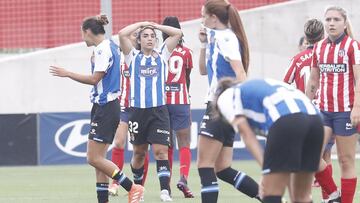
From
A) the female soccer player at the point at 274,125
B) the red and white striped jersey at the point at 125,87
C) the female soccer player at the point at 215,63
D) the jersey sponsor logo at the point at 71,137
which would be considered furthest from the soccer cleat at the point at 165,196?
the jersey sponsor logo at the point at 71,137

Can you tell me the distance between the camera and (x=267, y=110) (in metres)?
7.28

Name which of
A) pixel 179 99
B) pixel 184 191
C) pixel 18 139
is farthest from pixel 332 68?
pixel 18 139

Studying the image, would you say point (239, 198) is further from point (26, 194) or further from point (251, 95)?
point (251, 95)

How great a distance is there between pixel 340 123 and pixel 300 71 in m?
2.38

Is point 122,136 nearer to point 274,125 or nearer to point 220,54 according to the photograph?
point 220,54

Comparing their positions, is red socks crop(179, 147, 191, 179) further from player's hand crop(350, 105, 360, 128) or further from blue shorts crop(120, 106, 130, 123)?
player's hand crop(350, 105, 360, 128)

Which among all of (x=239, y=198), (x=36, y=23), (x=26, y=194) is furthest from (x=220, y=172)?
(x=36, y=23)

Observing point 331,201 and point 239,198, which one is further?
point 239,198

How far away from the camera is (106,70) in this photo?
420 inches

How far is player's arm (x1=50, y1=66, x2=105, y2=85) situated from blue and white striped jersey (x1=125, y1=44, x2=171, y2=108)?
1.23 meters

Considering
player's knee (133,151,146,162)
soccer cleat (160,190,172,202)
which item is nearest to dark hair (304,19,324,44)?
player's knee (133,151,146,162)

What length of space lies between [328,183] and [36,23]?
1259 centimetres

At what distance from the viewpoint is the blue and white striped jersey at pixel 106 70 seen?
10.6 metres

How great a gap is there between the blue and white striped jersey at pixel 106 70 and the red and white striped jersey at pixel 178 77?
10.0 ft
